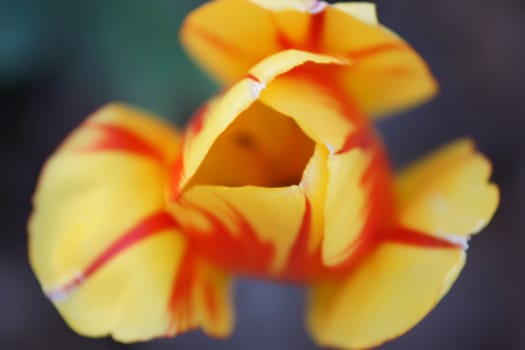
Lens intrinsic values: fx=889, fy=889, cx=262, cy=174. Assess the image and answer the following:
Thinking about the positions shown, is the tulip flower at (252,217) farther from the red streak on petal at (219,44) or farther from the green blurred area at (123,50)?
the green blurred area at (123,50)

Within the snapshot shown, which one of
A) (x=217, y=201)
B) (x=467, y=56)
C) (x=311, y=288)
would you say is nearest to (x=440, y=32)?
(x=467, y=56)

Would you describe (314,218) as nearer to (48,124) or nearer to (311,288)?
(311,288)

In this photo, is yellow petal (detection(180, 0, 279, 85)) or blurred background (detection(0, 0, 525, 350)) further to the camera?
blurred background (detection(0, 0, 525, 350))

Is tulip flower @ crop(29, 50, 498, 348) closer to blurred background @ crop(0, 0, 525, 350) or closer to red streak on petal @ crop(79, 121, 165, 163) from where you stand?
red streak on petal @ crop(79, 121, 165, 163)

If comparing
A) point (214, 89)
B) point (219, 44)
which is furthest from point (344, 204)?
point (214, 89)

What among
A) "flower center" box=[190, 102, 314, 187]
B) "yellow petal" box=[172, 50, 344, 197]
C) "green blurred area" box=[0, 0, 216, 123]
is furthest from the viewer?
"green blurred area" box=[0, 0, 216, 123]

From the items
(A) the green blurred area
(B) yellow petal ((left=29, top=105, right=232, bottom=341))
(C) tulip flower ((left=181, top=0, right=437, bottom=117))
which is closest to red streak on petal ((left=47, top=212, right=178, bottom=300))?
(B) yellow petal ((left=29, top=105, right=232, bottom=341))

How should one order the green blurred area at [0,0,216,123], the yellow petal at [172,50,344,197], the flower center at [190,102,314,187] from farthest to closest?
the green blurred area at [0,0,216,123]
the flower center at [190,102,314,187]
the yellow petal at [172,50,344,197]

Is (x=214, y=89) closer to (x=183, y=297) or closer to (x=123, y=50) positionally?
(x=123, y=50)
